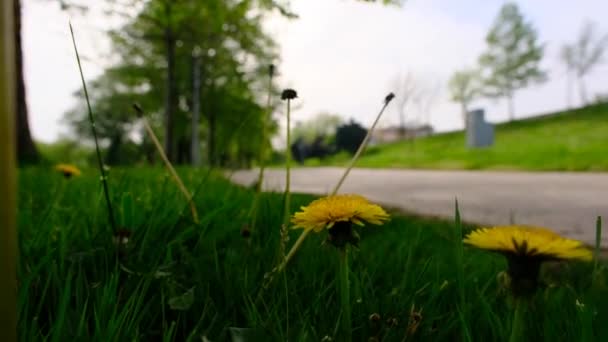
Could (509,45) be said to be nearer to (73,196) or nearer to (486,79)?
(486,79)

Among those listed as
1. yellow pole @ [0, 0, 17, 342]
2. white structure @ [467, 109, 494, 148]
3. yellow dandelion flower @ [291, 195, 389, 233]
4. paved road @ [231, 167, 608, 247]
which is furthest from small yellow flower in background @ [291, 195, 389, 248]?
white structure @ [467, 109, 494, 148]

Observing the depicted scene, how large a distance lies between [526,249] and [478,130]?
17703mm

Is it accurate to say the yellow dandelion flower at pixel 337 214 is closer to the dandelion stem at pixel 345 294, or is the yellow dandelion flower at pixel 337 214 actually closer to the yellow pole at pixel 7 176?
the dandelion stem at pixel 345 294

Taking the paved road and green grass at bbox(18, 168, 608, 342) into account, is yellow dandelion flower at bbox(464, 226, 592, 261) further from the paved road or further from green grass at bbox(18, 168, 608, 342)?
the paved road

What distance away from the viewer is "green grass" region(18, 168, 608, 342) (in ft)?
2.21

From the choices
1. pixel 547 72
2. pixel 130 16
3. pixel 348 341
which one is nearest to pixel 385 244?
pixel 348 341

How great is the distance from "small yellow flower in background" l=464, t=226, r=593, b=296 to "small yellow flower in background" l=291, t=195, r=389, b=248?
17 cm

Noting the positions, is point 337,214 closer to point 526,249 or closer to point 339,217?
point 339,217

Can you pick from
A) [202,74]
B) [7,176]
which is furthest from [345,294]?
[202,74]

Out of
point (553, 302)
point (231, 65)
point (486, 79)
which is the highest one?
point (486, 79)

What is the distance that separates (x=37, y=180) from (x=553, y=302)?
296 cm

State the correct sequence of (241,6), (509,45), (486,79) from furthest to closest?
(486,79) → (509,45) → (241,6)

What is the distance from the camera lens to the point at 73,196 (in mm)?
2221

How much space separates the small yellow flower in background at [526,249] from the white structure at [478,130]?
1748cm
